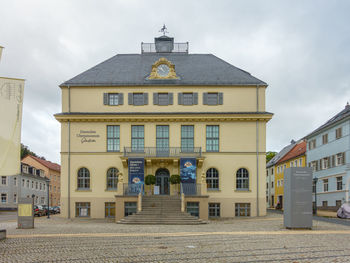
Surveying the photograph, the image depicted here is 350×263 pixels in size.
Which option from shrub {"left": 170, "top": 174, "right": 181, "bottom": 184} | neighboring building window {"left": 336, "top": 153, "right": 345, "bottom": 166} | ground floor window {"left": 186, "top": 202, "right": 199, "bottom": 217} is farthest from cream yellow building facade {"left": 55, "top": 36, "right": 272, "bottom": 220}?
neighboring building window {"left": 336, "top": 153, "right": 345, "bottom": 166}

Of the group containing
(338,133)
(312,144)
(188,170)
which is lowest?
(188,170)

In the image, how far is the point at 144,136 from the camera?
33.3m

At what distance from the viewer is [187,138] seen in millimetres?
33406

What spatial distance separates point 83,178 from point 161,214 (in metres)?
9.14

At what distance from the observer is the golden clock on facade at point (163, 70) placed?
1344 inches

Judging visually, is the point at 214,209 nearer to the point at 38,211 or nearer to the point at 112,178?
the point at 112,178

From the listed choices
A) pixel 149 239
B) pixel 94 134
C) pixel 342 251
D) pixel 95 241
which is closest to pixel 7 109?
pixel 95 241

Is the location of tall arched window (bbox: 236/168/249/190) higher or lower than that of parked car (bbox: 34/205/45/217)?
higher

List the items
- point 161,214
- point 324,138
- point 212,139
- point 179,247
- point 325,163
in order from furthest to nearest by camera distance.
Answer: point 324,138 → point 325,163 → point 212,139 → point 161,214 → point 179,247

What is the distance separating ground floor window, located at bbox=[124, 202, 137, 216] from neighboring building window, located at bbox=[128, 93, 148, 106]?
27.8ft

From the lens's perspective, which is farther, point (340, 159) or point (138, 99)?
point (340, 159)

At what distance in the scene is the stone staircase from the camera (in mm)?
25859

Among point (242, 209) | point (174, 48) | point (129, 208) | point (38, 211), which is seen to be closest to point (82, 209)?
point (129, 208)

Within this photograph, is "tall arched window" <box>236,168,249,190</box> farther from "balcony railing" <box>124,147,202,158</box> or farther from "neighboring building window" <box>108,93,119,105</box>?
"neighboring building window" <box>108,93,119,105</box>
